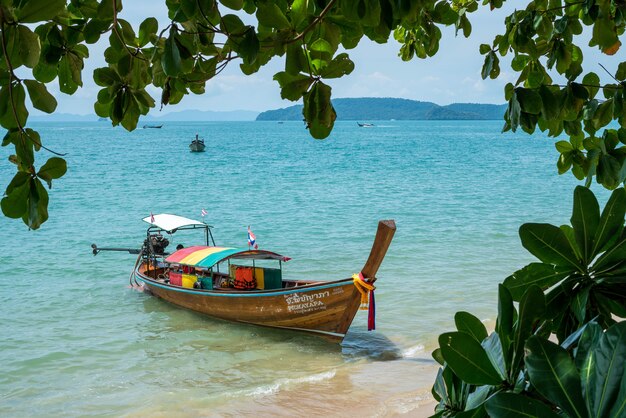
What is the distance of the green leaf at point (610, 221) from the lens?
1.47 metres

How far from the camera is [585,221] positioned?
1.49m

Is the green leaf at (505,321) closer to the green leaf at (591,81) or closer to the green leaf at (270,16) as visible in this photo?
the green leaf at (270,16)

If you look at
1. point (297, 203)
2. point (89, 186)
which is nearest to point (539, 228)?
point (297, 203)

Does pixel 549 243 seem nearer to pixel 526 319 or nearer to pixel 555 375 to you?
pixel 526 319

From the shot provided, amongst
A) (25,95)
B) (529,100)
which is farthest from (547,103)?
(25,95)

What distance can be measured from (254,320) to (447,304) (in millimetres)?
3552

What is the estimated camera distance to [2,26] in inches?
58.7

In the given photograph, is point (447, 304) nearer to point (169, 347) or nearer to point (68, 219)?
point (169, 347)

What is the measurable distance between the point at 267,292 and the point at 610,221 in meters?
9.12

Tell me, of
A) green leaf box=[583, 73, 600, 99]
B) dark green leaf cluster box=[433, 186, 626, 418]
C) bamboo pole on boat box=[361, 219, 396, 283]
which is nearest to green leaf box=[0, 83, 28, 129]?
dark green leaf cluster box=[433, 186, 626, 418]

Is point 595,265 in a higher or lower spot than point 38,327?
higher

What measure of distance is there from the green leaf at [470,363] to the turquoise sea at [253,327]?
665 cm

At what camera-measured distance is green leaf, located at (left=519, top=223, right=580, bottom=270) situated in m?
1.49

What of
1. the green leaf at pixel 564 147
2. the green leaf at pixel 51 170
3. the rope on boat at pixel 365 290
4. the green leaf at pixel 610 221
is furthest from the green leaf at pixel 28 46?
the rope on boat at pixel 365 290
